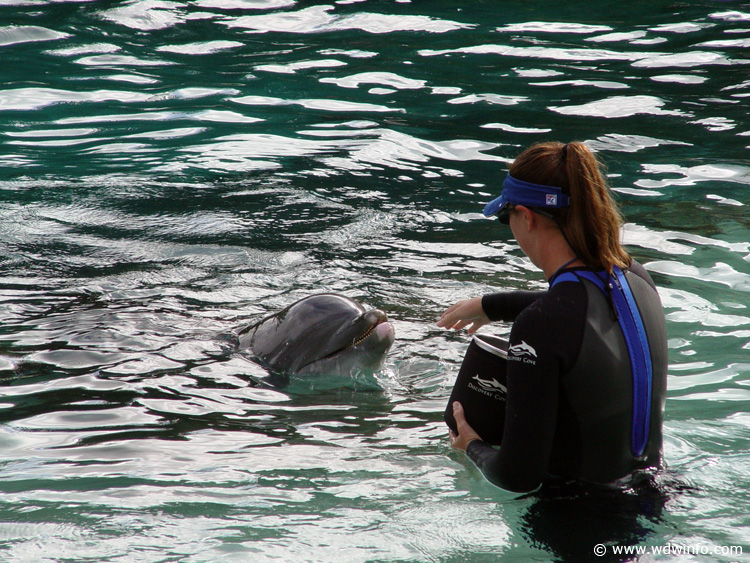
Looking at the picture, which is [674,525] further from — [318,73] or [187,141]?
[318,73]

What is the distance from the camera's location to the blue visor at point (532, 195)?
2902 mm

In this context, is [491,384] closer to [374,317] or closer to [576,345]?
[576,345]

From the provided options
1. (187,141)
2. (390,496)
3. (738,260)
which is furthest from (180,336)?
(187,141)

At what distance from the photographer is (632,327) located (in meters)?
2.94

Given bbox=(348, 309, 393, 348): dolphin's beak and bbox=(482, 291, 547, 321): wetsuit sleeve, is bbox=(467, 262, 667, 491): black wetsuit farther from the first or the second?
bbox=(348, 309, 393, 348): dolphin's beak

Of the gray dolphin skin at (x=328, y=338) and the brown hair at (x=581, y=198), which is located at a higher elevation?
the brown hair at (x=581, y=198)

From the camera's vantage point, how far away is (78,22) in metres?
14.4

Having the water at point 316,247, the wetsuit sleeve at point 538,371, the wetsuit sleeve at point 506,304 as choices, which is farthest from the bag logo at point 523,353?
the wetsuit sleeve at point 506,304

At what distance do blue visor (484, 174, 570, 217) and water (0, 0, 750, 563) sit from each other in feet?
3.64

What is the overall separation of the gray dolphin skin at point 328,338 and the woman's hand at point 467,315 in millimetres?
832

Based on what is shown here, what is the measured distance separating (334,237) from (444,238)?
99cm

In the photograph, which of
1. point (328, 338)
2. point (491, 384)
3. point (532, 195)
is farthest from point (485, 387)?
point (328, 338)

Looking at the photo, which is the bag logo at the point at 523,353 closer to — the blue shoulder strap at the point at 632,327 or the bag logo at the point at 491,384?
the blue shoulder strap at the point at 632,327

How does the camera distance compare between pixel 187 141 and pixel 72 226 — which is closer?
pixel 72 226
